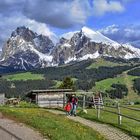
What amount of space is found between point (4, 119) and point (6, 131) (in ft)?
22.9

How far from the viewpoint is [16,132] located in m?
24.0

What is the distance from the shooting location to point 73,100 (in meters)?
40.1

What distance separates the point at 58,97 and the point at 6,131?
50.5 metres

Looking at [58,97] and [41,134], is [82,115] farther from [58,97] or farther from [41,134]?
[58,97]

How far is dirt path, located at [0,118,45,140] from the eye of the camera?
72.2 feet

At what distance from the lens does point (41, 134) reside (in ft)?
76.9

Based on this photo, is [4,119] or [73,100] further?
[73,100]

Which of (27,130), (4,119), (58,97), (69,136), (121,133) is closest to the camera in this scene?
(69,136)

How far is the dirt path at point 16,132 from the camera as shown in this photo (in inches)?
866

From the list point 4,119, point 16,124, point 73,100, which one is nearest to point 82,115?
point 73,100

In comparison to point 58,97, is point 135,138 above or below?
below

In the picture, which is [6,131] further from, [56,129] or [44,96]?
[44,96]

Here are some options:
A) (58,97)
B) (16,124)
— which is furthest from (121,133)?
(58,97)

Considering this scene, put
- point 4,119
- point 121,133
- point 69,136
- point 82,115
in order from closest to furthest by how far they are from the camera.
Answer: point 69,136, point 121,133, point 4,119, point 82,115
